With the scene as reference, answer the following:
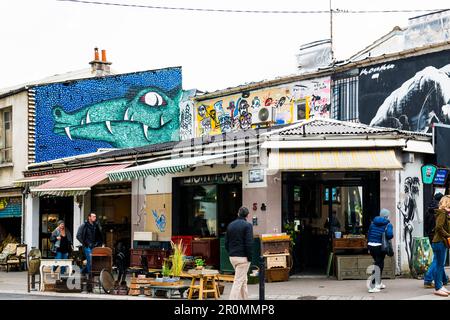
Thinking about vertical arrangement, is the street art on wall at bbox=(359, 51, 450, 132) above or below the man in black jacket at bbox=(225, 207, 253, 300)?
above

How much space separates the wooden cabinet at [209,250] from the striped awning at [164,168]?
6.94ft

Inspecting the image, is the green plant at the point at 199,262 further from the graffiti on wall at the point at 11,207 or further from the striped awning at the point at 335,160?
the graffiti on wall at the point at 11,207

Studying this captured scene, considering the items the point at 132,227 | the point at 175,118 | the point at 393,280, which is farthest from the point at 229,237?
the point at 175,118

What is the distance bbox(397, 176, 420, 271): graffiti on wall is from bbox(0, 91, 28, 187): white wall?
13498 mm

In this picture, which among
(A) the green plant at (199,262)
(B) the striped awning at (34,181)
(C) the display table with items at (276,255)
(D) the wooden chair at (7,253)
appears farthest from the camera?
(D) the wooden chair at (7,253)

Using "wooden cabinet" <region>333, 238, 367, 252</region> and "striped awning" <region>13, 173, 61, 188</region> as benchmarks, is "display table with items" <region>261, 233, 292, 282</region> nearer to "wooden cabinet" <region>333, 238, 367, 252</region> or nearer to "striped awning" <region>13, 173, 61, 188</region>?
"wooden cabinet" <region>333, 238, 367, 252</region>


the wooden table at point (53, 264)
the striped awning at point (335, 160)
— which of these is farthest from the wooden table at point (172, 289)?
the striped awning at point (335, 160)

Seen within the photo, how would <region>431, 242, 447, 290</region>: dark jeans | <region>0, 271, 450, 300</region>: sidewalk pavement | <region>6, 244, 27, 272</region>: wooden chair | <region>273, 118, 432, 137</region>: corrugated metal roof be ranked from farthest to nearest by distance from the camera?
<region>6, 244, 27, 272</region>: wooden chair, <region>273, 118, 432, 137</region>: corrugated metal roof, <region>0, 271, 450, 300</region>: sidewalk pavement, <region>431, 242, 447, 290</region>: dark jeans

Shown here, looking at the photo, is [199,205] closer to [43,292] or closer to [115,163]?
[115,163]

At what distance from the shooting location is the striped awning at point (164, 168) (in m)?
15.4

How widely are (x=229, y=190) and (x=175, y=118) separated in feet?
35.8

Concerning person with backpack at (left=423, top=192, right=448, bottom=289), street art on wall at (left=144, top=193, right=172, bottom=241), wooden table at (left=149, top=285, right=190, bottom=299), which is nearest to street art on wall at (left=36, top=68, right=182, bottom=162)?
street art on wall at (left=144, top=193, right=172, bottom=241)

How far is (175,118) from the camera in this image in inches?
1082

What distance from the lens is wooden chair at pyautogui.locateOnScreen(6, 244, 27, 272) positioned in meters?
21.8
